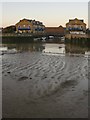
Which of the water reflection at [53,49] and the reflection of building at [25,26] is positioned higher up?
the reflection of building at [25,26]

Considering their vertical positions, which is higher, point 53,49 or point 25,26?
point 25,26

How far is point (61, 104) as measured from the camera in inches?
350

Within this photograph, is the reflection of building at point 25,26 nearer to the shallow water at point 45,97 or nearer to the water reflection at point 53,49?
the water reflection at point 53,49

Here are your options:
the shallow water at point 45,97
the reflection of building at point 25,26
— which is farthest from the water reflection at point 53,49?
the reflection of building at point 25,26

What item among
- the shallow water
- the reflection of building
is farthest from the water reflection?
the reflection of building

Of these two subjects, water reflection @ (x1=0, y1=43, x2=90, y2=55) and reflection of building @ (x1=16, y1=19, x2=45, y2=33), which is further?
reflection of building @ (x1=16, y1=19, x2=45, y2=33)

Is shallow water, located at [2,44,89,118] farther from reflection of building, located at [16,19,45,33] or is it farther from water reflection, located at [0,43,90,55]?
reflection of building, located at [16,19,45,33]

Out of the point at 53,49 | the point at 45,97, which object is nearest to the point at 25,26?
the point at 53,49

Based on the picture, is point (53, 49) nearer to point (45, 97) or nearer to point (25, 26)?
point (45, 97)

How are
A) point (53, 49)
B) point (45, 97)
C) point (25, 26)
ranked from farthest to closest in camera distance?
1. point (25, 26)
2. point (53, 49)
3. point (45, 97)

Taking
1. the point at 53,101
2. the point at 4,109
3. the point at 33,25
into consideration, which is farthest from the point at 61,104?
the point at 33,25

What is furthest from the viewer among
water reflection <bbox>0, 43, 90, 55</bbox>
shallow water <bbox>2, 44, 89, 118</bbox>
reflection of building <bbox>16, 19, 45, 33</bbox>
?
reflection of building <bbox>16, 19, 45, 33</bbox>

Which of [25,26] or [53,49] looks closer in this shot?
[53,49]

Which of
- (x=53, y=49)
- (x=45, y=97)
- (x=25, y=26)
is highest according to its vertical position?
(x=25, y=26)
